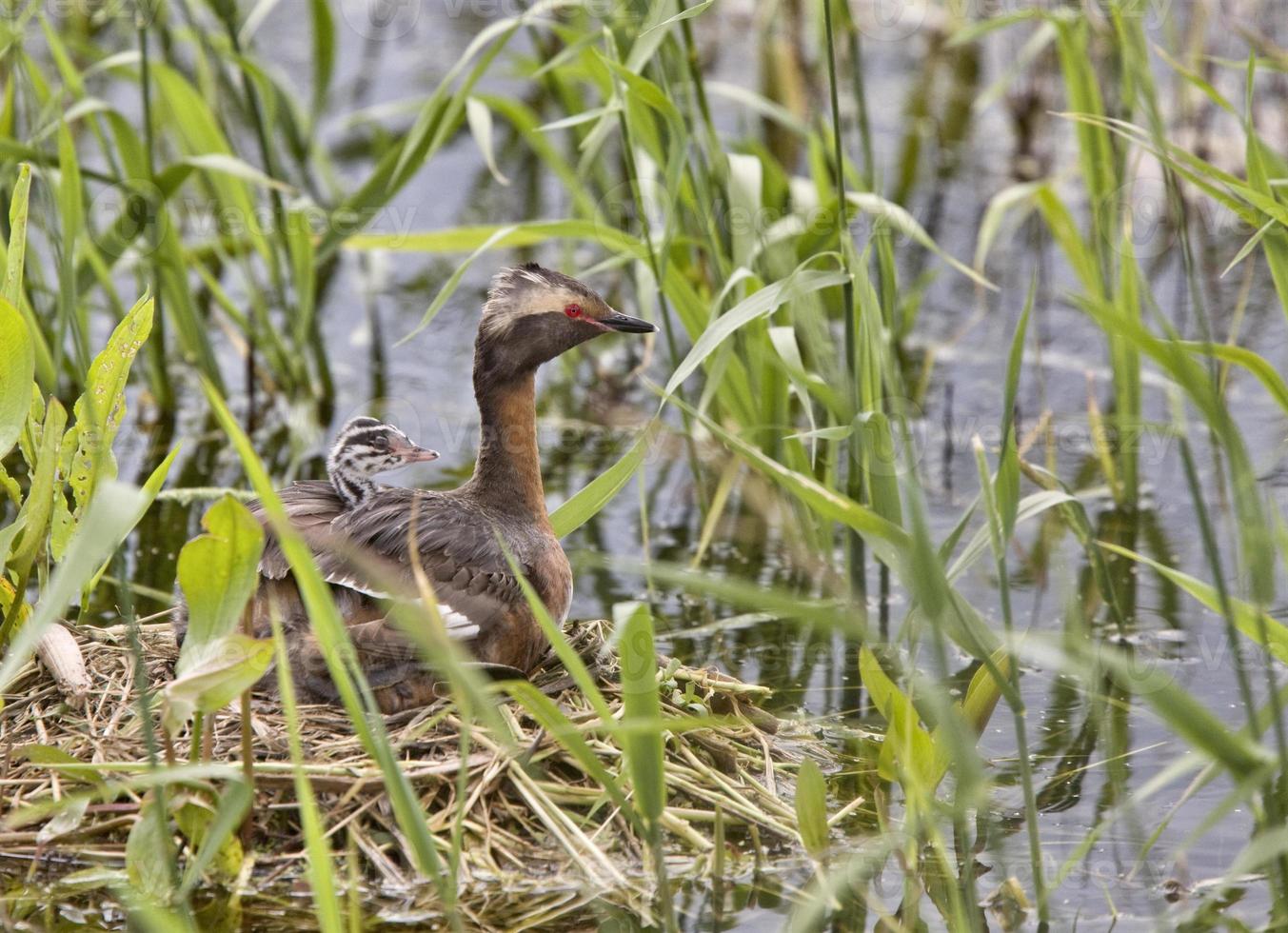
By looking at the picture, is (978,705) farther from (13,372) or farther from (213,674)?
(13,372)

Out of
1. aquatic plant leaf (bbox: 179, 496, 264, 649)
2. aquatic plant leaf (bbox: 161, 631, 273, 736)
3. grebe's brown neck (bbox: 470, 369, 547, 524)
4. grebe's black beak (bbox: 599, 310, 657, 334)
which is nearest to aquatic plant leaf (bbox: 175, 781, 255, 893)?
aquatic plant leaf (bbox: 161, 631, 273, 736)

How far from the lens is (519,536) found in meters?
4.70

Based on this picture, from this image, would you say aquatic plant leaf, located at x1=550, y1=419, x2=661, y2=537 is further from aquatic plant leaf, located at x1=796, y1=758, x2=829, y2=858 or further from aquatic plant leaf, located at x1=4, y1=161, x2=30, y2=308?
aquatic plant leaf, located at x1=4, y1=161, x2=30, y2=308

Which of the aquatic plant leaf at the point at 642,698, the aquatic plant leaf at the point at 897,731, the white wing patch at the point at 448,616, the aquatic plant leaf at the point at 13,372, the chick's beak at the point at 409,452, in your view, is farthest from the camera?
the chick's beak at the point at 409,452

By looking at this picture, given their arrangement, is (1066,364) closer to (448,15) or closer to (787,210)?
(787,210)

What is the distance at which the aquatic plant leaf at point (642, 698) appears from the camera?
130 inches

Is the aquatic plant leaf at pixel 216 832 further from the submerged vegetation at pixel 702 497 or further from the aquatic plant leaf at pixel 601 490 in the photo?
the aquatic plant leaf at pixel 601 490

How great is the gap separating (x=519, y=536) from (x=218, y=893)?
1.25 metres

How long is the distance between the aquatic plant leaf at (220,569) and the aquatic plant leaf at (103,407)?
2.52 ft

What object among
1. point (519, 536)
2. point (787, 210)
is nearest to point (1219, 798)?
point (519, 536)

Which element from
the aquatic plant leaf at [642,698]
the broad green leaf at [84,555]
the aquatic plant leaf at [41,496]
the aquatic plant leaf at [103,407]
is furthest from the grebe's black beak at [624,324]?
the broad green leaf at [84,555]

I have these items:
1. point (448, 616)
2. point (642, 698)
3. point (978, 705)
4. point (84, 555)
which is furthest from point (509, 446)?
point (84, 555)

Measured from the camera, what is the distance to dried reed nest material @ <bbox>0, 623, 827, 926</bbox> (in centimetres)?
390

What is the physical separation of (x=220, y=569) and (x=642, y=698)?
867 millimetres
